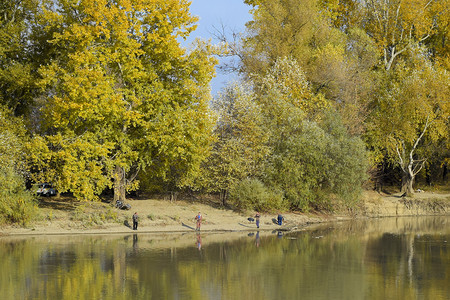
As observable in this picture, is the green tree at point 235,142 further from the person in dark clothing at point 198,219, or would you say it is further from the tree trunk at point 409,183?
the tree trunk at point 409,183

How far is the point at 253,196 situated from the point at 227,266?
23.3m

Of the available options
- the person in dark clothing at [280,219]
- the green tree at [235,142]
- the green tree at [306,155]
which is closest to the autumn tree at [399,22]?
the green tree at [306,155]

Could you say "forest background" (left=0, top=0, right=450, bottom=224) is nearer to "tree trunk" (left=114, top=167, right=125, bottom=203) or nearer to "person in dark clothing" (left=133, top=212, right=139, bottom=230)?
"tree trunk" (left=114, top=167, right=125, bottom=203)

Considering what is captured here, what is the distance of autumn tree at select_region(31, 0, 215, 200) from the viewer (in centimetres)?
5366

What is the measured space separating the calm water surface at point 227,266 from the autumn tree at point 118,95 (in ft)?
23.8

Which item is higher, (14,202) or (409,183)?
(409,183)

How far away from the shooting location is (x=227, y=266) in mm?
39406

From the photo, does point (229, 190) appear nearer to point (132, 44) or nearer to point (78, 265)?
point (132, 44)

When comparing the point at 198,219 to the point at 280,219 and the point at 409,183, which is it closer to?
the point at 280,219

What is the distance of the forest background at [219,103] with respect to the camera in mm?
54438

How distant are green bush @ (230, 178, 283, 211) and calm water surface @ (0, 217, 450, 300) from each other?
19.0 feet

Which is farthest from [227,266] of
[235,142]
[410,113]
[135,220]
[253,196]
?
[410,113]

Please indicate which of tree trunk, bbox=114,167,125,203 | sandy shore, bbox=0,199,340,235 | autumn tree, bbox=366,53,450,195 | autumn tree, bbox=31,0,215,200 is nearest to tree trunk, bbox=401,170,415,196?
autumn tree, bbox=366,53,450,195

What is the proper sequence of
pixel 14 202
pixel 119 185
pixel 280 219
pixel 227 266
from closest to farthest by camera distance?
pixel 227 266 → pixel 14 202 → pixel 119 185 → pixel 280 219
